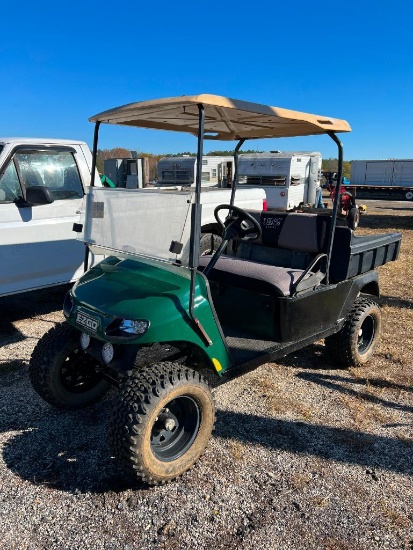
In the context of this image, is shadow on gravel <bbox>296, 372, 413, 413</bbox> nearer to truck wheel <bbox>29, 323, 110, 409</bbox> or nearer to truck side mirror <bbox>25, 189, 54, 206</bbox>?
truck wheel <bbox>29, 323, 110, 409</bbox>

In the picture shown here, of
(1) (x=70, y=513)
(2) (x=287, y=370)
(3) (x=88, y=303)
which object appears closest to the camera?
(1) (x=70, y=513)

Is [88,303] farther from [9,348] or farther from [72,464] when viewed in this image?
[9,348]

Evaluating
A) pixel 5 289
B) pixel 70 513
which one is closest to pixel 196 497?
pixel 70 513

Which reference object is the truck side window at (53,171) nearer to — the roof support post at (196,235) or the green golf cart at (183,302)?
the green golf cart at (183,302)

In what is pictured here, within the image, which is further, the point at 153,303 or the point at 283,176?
the point at 283,176

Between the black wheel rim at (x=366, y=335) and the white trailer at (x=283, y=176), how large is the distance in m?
10.9

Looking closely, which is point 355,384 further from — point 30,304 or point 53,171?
point 30,304

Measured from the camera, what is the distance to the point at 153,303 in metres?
2.55

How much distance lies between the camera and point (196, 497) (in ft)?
8.21

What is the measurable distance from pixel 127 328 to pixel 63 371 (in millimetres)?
980

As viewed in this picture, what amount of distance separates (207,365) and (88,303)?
0.83 metres

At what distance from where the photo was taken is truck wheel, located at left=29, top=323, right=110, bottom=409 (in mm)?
3011

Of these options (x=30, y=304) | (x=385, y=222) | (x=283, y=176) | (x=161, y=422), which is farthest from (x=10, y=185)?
(x=385, y=222)

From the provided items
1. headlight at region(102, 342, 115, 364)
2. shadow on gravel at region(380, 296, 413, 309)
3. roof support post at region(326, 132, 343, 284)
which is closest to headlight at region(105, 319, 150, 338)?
headlight at region(102, 342, 115, 364)
